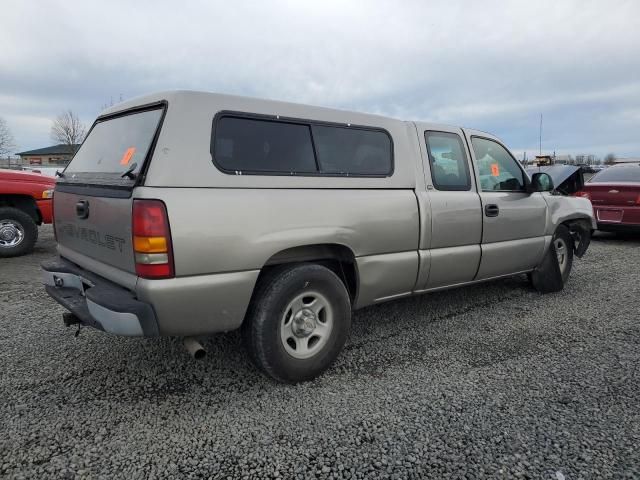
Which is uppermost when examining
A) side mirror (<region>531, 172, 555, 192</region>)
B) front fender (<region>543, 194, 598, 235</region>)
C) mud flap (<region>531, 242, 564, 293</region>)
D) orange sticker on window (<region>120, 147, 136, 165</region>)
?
orange sticker on window (<region>120, 147, 136, 165</region>)

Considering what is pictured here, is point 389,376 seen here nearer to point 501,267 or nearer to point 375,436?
point 375,436

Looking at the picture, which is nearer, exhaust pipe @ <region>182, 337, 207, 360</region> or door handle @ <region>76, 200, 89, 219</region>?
exhaust pipe @ <region>182, 337, 207, 360</region>

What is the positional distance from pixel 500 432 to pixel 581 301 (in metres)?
3.15

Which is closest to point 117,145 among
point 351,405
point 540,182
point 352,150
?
point 352,150

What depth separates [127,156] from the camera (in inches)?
114

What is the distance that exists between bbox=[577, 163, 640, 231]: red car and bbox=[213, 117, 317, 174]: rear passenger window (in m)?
7.87

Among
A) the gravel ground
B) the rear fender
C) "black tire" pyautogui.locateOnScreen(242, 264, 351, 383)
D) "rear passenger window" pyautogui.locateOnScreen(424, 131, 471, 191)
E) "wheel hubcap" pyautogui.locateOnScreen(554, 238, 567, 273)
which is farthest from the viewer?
the rear fender

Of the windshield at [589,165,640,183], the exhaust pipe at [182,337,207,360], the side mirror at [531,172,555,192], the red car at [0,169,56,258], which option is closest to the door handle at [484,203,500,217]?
the side mirror at [531,172,555,192]

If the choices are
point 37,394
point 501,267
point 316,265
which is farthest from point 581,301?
point 37,394

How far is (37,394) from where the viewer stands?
9.46ft

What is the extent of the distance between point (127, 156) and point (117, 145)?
0.30 meters

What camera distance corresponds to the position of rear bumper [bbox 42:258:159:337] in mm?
A: 2465

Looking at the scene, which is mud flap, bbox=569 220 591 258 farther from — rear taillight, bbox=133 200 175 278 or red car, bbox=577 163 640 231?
rear taillight, bbox=133 200 175 278

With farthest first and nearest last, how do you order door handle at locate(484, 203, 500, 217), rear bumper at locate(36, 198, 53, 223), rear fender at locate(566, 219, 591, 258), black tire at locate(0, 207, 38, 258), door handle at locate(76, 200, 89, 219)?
rear bumper at locate(36, 198, 53, 223) → black tire at locate(0, 207, 38, 258) → rear fender at locate(566, 219, 591, 258) → door handle at locate(484, 203, 500, 217) → door handle at locate(76, 200, 89, 219)
